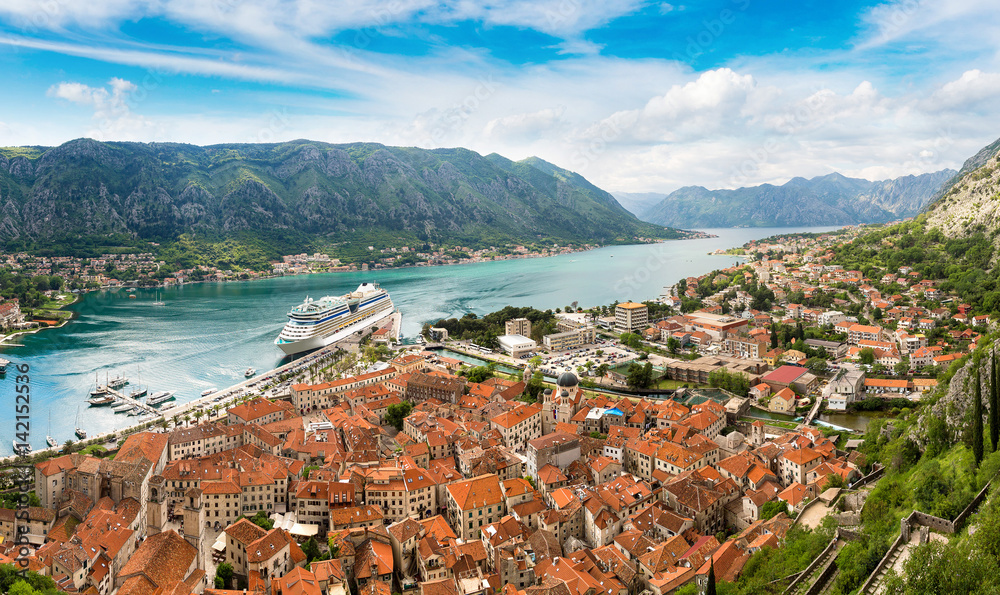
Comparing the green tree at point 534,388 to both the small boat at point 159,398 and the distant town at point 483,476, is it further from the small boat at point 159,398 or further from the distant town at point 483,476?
the small boat at point 159,398

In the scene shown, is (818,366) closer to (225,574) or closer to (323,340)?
(225,574)

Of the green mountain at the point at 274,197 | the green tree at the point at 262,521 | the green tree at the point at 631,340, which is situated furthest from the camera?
the green mountain at the point at 274,197

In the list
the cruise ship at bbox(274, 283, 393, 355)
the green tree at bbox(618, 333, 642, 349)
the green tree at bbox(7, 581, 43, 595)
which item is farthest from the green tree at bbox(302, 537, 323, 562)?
the green tree at bbox(618, 333, 642, 349)

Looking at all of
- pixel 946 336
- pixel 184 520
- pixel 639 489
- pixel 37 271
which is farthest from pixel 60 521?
pixel 37 271

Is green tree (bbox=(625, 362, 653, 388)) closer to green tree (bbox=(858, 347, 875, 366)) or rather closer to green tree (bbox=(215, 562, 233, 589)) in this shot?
green tree (bbox=(858, 347, 875, 366))

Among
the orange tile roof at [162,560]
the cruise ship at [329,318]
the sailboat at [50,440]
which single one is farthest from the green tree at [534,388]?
the sailboat at [50,440]

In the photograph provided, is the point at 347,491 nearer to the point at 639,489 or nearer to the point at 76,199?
the point at 639,489
